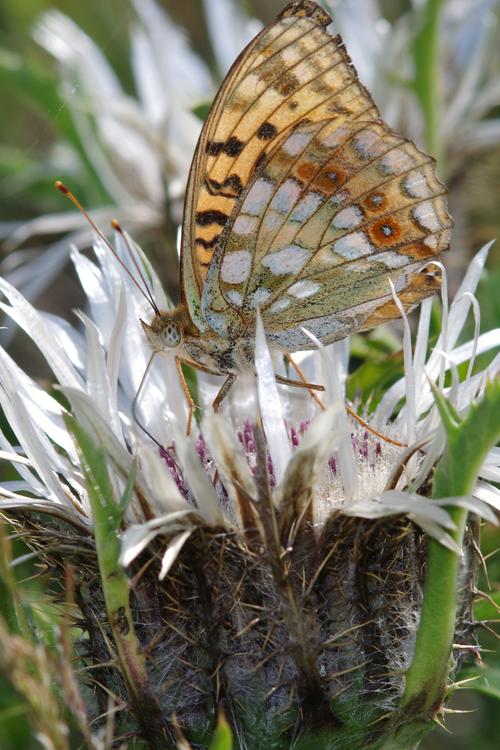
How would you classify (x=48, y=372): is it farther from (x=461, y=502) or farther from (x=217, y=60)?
(x=461, y=502)

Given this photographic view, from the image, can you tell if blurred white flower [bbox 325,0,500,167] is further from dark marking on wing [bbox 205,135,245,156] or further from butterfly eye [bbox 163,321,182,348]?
butterfly eye [bbox 163,321,182,348]

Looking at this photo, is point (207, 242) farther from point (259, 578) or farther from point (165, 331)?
point (259, 578)

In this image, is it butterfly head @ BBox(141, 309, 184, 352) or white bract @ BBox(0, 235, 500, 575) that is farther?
butterfly head @ BBox(141, 309, 184, 352)

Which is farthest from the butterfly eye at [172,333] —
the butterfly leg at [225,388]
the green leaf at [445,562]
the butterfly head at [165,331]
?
the green leaf at [445,562]

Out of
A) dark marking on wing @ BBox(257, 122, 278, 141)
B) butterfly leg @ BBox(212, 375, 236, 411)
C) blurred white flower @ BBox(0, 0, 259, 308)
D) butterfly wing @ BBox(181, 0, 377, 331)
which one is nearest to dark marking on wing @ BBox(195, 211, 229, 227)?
butterfly wing @ BBox(181, 0, 377, 331)

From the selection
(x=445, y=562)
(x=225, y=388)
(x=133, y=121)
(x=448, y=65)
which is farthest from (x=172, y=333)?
(x=448, y=65)
